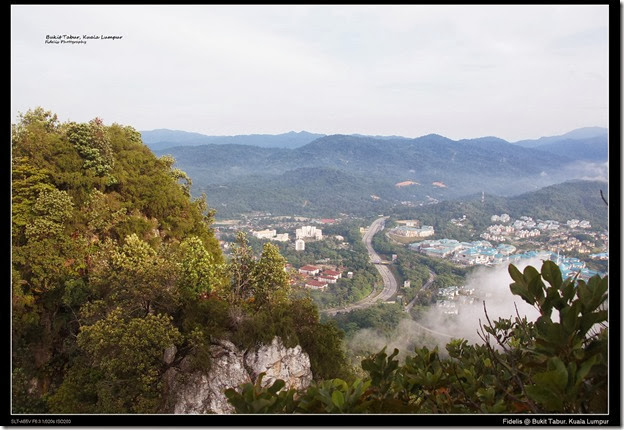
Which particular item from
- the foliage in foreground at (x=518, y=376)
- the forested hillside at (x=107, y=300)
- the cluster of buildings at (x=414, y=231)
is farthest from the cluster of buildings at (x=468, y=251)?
the foliage in foreground at (x=518, y=376)

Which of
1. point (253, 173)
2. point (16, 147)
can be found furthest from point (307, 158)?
point (16, 147)

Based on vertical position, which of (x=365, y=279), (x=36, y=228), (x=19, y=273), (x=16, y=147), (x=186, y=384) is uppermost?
(x=16, y=147)

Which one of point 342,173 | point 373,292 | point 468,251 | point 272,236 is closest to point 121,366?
point 468,251

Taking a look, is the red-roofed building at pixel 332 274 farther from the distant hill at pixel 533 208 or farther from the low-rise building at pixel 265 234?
the distant hill at pixel 533 208

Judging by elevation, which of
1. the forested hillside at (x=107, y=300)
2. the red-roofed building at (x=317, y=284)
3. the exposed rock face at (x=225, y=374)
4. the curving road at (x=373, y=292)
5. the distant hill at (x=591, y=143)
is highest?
the distant hill at (x=591, y=143)

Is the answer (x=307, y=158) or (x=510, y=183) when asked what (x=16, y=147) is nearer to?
(x=510, y=183)

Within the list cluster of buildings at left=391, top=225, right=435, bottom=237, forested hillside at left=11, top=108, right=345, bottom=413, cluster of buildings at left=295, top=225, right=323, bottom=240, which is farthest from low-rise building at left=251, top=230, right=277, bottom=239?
forested hillside at left=11, top=108, right=345, bottom=413

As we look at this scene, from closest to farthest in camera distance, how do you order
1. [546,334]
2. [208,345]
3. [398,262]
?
[546,334] < [208,345] < [398,262]
